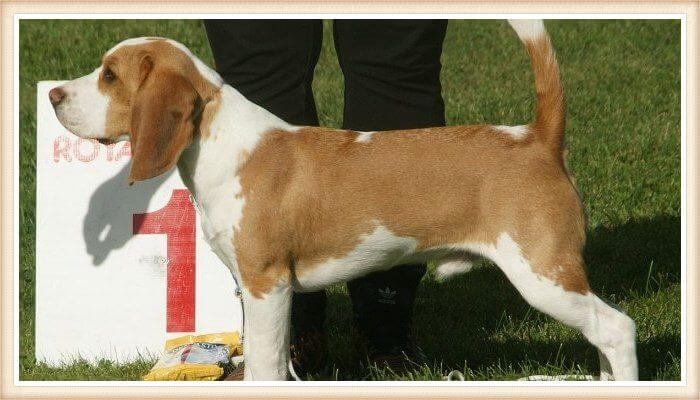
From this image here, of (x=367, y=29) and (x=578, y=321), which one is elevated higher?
(x=367, y=29)

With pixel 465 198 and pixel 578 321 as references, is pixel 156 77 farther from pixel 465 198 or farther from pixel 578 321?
pixel 578 321

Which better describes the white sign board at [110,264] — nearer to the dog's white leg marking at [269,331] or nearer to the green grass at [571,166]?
the green grass at [571,166]

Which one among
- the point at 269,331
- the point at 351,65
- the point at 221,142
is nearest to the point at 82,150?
the point at 221,142

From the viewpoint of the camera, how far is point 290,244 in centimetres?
315

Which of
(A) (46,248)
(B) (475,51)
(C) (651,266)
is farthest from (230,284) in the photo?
(B) (475,51)

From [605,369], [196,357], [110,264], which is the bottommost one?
[196,357]

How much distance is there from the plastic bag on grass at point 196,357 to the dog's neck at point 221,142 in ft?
2.64

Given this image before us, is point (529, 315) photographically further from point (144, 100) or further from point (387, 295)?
point (144, 100)

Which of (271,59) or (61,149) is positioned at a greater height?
(271,59)

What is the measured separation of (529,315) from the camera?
435 cm

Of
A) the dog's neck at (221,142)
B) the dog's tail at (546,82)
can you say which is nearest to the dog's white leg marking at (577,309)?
the dog's tail at (546,82)

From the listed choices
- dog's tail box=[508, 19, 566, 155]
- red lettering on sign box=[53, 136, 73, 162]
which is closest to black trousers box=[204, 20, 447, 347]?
dog's tail box=[508, 19, 566, 155]

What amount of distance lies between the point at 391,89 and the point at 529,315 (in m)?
1.40

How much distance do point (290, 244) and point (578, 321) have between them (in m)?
0.99
